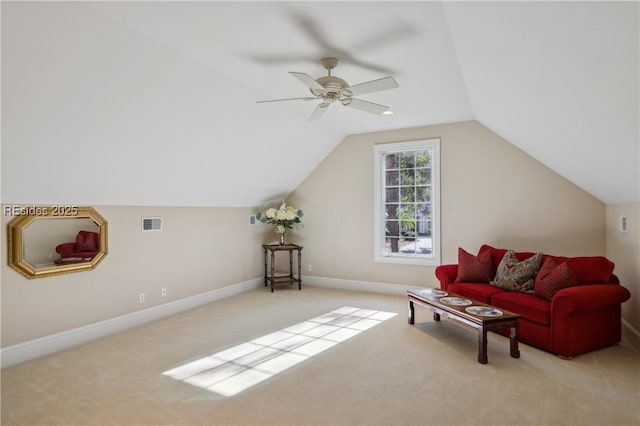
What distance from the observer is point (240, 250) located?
6.09 metres

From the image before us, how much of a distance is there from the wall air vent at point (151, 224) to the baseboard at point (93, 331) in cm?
101

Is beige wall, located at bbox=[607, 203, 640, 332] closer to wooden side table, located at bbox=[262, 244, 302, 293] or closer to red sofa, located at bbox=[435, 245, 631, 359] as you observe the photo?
red sofa, located at bbox=[435, 245, 631, 359]

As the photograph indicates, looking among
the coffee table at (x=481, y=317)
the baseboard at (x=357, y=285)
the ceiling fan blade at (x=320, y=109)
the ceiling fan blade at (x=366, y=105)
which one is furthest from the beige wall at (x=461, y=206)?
the ceiling fan blade at (x=320, y=109)

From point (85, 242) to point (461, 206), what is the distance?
4940mm

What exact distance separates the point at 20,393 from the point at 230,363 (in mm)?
1558

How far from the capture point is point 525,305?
11.9 feet

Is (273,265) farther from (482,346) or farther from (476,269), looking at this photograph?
(482,346)

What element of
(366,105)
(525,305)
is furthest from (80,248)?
(525,305)

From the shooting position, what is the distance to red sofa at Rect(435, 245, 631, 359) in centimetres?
328

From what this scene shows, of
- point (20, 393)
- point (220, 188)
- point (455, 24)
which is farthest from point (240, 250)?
point (455, 24)

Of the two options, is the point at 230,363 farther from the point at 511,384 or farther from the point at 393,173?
the point at 393,173

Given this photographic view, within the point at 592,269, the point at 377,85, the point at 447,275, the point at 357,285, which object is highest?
the point at 377,85

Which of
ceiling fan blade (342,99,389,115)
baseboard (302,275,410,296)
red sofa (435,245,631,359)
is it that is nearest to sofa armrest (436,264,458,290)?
red sofa (435,245,631,359)

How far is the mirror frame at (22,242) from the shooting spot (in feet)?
10.7
